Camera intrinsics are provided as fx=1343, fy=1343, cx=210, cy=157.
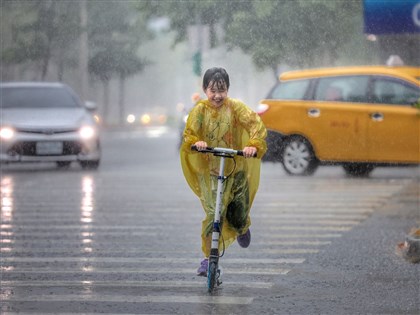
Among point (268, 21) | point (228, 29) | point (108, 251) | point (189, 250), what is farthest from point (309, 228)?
point (228, 29)

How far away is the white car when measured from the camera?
67.8ft

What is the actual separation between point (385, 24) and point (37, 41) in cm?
906

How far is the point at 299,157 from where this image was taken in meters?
19.5

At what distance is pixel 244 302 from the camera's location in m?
7.69

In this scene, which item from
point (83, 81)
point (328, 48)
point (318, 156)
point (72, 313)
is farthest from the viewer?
point (83, 81)

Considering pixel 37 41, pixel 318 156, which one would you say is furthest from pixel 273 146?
pixel 37 41

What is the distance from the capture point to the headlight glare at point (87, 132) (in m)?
21.0

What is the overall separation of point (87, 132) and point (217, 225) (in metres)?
13.0

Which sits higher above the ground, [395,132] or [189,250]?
[395,132]

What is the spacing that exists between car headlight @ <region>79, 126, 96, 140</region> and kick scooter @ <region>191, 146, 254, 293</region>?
1280cm

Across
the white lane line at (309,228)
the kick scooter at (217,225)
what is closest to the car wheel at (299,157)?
the white lane line at (309,228)

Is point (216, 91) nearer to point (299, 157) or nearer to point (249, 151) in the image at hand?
point (249, 151)

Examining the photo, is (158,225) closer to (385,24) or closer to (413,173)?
(385,24)

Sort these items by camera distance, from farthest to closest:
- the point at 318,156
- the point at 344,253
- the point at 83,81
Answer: the point at 83,81, the point at 318,156, the point at 344,253
